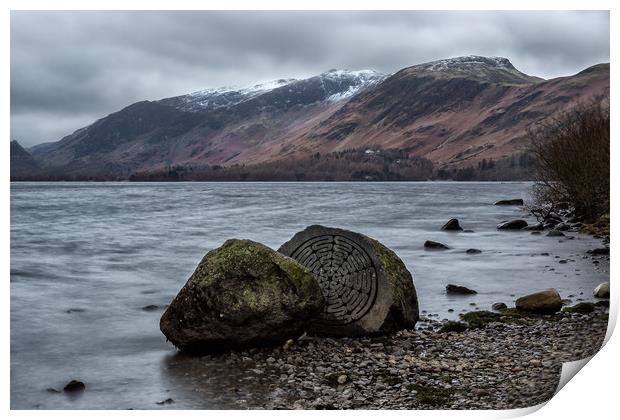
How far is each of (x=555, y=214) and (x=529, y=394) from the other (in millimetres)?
12226

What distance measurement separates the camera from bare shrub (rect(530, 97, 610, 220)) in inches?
411

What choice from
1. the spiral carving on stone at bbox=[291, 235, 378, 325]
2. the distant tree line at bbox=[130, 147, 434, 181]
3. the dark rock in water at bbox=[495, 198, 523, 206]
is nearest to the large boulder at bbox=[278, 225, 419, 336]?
the spiral carving on stone at bbox=[291, 235, 378, 325]

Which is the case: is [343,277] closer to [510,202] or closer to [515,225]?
[515,225]

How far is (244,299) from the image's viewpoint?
19.3 feet

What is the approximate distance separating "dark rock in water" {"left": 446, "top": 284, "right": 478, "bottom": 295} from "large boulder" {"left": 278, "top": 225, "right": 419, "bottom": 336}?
2492 mm

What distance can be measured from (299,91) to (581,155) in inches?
344

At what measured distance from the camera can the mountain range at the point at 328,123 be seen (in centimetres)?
1041

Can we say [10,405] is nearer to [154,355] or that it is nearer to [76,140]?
[154,355]

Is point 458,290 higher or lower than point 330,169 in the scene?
lower

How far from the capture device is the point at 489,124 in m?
19.8

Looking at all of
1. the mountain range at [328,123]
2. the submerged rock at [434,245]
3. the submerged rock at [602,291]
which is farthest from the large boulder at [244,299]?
the submerged rock at [434,245]

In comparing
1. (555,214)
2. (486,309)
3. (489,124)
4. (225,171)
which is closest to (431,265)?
(486,309)

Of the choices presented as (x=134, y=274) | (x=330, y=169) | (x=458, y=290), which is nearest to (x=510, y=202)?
(x=330, y=169)

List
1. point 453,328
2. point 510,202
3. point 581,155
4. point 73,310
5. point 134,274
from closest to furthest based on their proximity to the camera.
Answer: point 453,328, point 73,310, point 134,274, point 581,155, point 510,202
